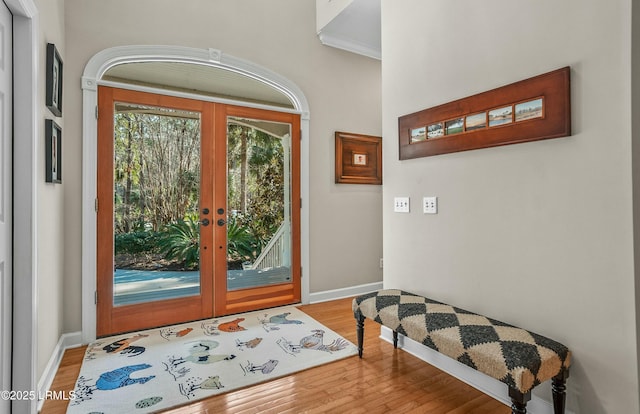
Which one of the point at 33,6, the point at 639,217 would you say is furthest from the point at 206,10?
the point at 639,217

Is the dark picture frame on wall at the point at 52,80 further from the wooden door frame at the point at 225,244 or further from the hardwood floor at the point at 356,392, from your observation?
the hardwood floor at the point at 356,392

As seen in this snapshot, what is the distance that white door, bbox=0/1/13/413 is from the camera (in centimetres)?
157

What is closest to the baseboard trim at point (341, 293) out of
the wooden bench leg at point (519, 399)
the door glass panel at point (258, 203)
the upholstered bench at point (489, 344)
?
the door glass panel at point (258, 203)

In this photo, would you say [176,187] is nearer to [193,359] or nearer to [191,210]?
[191,210]

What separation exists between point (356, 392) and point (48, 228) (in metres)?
2.21

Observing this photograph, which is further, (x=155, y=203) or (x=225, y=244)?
(x=225, y=244)

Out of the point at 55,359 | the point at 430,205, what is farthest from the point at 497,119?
the point at 55,359

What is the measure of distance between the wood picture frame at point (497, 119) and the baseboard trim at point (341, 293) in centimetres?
199

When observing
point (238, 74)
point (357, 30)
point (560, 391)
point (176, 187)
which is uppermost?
point (357, 30)

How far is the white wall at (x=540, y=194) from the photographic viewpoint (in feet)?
4.92

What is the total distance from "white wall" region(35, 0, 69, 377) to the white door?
9 centimetres

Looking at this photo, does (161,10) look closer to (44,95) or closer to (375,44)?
(44,95)

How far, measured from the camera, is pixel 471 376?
2115 mm

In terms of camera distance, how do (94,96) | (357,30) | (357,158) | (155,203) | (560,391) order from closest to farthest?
(560,391) → (94,96) → (155,203) → (357,30) → (357,158)
